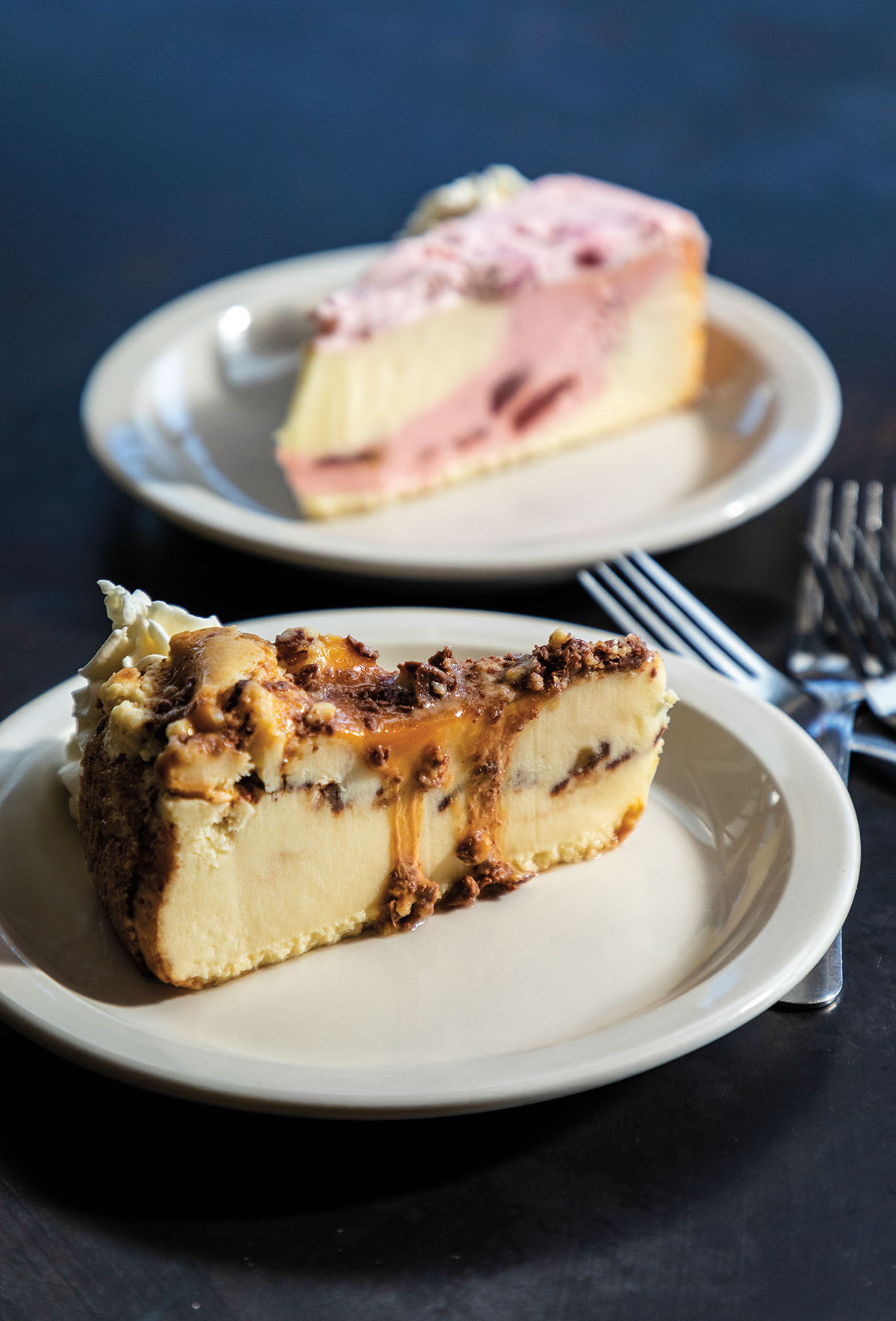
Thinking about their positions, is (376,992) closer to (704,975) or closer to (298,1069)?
(298,1069)

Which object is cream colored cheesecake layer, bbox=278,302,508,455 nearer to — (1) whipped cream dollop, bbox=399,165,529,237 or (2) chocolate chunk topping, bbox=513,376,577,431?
(2) chocolate chunk topping, bbox=513,376,577,431

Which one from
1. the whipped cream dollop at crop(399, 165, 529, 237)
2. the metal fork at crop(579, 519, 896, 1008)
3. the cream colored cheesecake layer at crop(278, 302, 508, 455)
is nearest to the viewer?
the metal fork at crop(579, 519, 896, 1008)

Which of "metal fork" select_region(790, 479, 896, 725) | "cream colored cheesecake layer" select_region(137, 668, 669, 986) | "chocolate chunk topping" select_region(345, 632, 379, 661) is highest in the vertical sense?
"chocolate chunk topping" select_region(345, 632, 379, 661)

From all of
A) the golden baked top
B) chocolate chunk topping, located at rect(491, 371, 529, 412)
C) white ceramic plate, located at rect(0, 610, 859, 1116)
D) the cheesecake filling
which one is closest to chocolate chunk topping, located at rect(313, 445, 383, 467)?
the cheesecake filling

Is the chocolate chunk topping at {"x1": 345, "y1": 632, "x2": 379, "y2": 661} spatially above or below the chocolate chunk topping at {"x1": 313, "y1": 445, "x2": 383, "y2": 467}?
above

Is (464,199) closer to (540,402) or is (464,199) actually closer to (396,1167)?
(540,402)

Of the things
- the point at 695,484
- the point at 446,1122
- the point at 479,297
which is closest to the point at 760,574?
the point at 695,484

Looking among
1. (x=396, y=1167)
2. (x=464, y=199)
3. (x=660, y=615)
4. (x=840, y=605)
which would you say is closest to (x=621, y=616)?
(x=660, y=615)

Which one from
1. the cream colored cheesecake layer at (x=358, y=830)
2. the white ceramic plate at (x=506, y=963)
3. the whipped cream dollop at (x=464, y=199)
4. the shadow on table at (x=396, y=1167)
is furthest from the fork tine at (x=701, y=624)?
the whipped cream dollop at (x=464, y=199)
